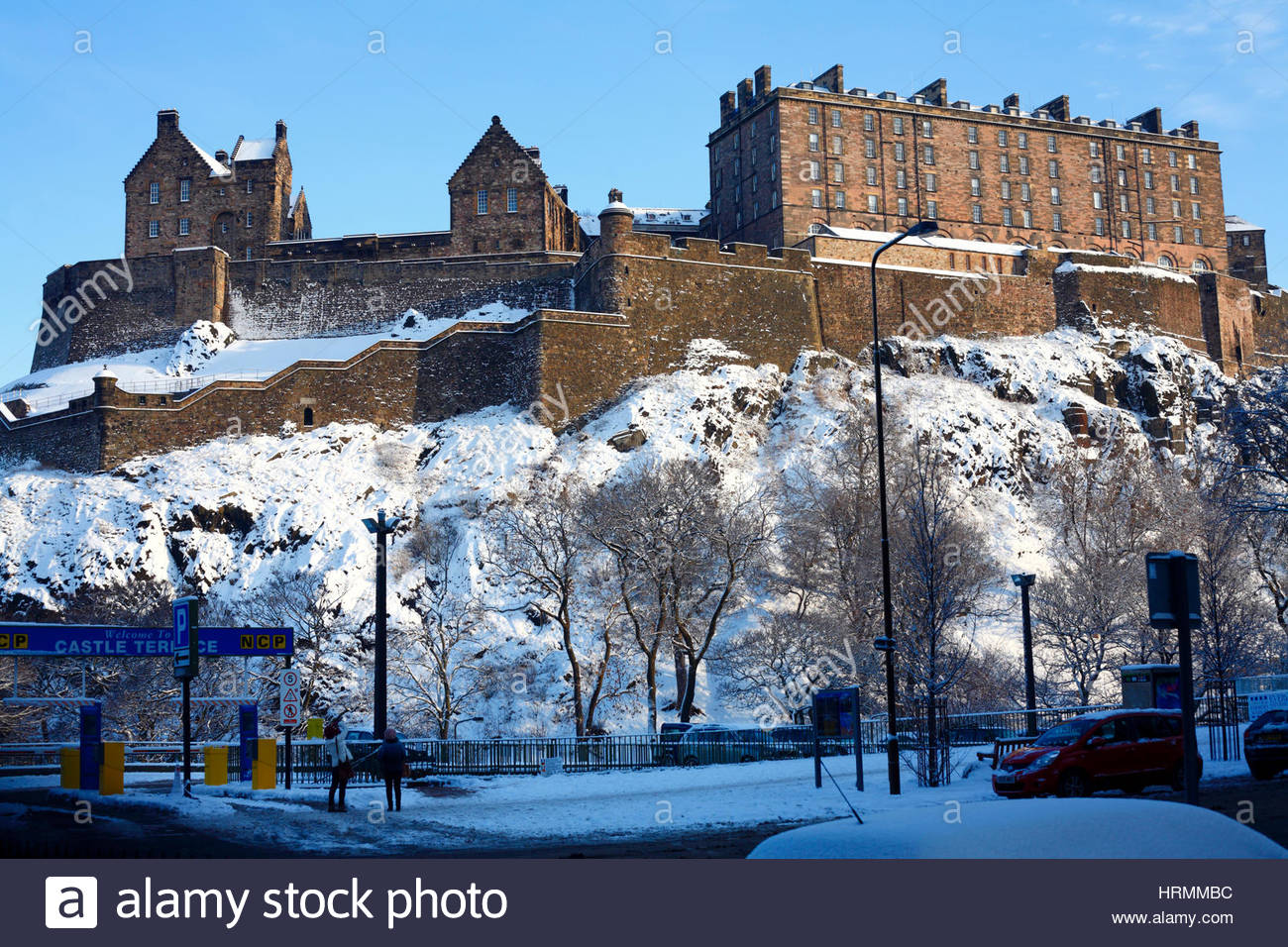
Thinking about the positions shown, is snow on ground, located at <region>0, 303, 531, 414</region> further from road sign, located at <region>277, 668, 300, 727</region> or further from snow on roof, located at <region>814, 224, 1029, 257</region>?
road sign, located at <region>277, 668, 300, 727</region>

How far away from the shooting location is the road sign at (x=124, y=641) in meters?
26.7

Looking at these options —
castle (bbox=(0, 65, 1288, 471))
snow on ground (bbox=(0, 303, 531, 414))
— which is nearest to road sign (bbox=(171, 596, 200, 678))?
castle (bbox=(0, 65, 1288, 471))

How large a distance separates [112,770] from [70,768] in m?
Answer: 2.22

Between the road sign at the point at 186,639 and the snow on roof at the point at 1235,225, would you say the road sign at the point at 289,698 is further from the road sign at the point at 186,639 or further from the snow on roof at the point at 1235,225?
the snow on roof at the point at 1235,225

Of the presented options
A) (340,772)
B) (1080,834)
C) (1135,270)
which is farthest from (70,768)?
(1135,270)

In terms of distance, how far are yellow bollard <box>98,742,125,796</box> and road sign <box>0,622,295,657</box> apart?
10.5 feet

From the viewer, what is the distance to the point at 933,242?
8612 cm

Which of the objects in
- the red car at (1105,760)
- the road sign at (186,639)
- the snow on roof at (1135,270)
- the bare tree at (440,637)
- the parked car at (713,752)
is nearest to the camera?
the red car at (1105,760)

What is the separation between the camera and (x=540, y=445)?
208ft

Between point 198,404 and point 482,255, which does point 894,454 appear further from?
point 198,404

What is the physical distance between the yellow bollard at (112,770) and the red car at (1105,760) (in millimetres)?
15415

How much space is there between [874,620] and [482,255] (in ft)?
130

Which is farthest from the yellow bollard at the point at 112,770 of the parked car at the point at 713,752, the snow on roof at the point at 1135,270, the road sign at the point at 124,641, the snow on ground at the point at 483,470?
the snow on roof at the point at 1135,270
